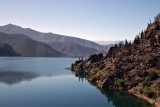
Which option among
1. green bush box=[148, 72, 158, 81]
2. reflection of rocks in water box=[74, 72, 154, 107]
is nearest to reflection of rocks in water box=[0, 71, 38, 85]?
reflection of rocks in water box=[74, 72, 154, 107]

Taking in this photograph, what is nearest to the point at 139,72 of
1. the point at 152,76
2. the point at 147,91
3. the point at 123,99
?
the point at 152,76

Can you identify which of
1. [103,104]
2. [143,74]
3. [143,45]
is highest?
[143,45]

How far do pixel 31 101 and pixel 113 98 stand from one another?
30.8m

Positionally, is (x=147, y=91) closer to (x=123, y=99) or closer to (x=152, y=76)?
(x=123, y=99)

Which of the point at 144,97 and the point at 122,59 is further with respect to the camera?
the point at 122,59

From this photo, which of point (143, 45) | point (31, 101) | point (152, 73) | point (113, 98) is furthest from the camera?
point (143, 45)

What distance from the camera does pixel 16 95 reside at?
3706 inches

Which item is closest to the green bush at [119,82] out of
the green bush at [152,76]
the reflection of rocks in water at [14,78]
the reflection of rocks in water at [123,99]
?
the reflection of rocks in water at [123,99]

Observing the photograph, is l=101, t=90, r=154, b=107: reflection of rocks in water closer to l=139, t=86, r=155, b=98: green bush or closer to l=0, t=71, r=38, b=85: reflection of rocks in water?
l=139, t=86, r=155, b=98: green bush

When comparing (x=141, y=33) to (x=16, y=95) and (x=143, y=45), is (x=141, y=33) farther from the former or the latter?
(x=16, y=95)

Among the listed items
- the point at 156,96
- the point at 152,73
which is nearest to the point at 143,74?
the point at 152,73

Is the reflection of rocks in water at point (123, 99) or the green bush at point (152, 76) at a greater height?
the green bush at point (152, 76)

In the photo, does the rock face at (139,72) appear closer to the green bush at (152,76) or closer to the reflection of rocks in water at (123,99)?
the green bush at (152,76)

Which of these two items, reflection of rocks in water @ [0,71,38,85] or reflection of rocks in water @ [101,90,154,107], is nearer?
reflection of rocks in water @ [101,90,154,107]
